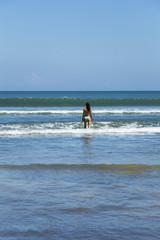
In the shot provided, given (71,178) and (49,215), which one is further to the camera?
(71,178)

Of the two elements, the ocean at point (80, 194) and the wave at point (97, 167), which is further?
the wave at point (97, 167)

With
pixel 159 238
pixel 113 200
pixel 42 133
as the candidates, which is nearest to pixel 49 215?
pixel 113 200

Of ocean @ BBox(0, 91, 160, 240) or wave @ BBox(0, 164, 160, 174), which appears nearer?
ocean @ BBox(0, 91, 160, 240)

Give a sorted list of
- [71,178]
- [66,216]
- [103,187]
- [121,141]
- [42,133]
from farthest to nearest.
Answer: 1. [42,133]
2. [121,141]
3. [71,178]
4. [103,187]
5. [66,216]

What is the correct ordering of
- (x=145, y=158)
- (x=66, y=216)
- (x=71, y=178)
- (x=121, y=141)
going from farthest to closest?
1. (x=121, y=141)
2. (x=145, y=158)
3. (x=71, y=178)
4. (x=66, y=216)

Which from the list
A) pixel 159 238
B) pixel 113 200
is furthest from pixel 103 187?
pixel 159 238

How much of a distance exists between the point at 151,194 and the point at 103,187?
0.89 metres

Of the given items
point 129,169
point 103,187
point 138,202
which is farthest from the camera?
point 129,169

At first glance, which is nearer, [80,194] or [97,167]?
[80,194]

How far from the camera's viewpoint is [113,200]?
5.45 metres

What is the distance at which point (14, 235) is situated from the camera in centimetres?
418

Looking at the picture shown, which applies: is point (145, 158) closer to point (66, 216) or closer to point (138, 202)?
point (138, 202)

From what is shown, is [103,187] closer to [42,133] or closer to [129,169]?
[129,169]

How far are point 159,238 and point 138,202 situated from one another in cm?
128
